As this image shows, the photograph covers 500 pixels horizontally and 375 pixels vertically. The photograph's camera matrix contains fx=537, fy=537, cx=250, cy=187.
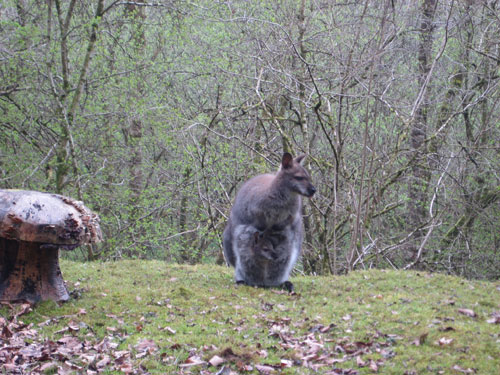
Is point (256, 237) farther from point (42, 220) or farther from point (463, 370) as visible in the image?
point (463, 370)

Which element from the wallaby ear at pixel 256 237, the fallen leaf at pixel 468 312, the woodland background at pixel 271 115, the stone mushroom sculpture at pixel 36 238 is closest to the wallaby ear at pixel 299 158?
the wallaby ear at pixel 256 237

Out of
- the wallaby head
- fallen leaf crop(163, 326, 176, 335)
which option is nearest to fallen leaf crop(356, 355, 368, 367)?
fallen leaf crop(163, 326, 176, 335)

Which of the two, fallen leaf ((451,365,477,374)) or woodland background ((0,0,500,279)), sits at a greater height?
woodland background ((0,0,500,279))

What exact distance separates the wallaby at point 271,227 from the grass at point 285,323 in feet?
1.30

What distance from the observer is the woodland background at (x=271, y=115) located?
40.0 ft

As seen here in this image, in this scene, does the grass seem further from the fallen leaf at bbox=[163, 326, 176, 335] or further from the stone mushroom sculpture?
the stone mushroom sculpture

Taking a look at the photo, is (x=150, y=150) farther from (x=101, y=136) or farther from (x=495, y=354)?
(x=495, y=354)

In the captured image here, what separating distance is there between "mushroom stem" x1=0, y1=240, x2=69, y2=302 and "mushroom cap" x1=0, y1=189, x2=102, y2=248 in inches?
15.3

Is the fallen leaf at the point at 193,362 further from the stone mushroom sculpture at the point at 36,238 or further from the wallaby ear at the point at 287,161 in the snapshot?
the wallaby ear at the point at 287,161

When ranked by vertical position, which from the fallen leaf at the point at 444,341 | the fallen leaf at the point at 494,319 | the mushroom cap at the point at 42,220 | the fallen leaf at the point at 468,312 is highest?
the mushroom cap at the point at 42,220

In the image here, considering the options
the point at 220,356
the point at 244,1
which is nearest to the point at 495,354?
the point at 220,356

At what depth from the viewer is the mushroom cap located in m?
6.45

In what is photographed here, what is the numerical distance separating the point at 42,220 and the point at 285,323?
323 centimetres

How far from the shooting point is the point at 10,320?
20.8 ft
